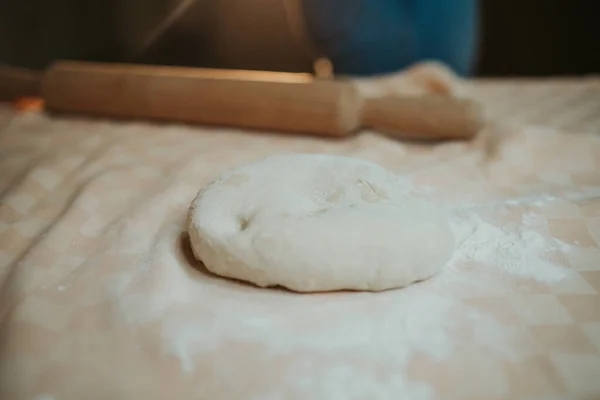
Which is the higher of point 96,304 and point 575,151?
point 96,304

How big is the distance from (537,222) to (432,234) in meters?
0.26

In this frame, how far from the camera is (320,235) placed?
0.79 m

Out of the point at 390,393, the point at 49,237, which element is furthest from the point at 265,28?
the point at 390,393

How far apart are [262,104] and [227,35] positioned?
86 cm

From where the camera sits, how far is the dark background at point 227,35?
6.56 feet

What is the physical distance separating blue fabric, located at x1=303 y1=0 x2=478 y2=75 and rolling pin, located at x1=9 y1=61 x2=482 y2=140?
0.80 m

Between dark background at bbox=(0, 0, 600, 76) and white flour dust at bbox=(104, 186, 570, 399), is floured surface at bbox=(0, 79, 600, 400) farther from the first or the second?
dark background at bbox=(0, 0, 600, 76)

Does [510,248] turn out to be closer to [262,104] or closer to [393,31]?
[262,104]

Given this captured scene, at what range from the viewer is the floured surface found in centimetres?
66

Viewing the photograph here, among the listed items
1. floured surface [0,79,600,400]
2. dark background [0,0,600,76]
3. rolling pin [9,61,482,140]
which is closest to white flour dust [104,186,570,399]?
floured surface [0,79,600,400]

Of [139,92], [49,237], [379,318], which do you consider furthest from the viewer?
[139,92]

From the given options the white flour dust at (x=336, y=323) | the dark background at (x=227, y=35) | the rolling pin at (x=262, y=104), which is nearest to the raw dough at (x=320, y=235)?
the white flour dust at (x=336, y=323)

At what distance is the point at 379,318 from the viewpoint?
0.76 metres

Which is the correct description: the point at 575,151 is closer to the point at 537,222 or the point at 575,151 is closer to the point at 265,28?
the point at 537,222
